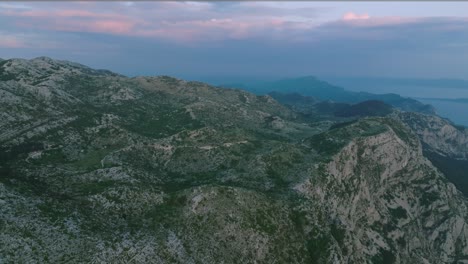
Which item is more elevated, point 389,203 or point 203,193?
point 203,193

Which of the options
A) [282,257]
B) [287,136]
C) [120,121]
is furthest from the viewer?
[287,136]

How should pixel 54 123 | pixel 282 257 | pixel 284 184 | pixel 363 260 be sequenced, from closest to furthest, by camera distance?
pixel 282 257
pixel 363 260
pixel 284 184
pixel 54 123

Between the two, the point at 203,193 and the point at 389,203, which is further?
the point at 389,203

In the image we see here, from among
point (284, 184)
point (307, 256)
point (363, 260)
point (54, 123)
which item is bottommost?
point (363, 260)

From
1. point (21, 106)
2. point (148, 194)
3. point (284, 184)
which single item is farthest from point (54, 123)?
point (284, 184)

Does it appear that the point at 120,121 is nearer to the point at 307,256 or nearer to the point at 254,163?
the point at 254,163

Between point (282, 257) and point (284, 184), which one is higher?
point (284, 184)

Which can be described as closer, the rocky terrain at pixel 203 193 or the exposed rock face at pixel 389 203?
the rocky terrain at pixel 203 193

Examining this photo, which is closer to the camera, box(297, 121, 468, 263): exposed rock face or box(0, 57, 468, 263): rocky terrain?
box(0, 57, 468, 263): rocky terrain
